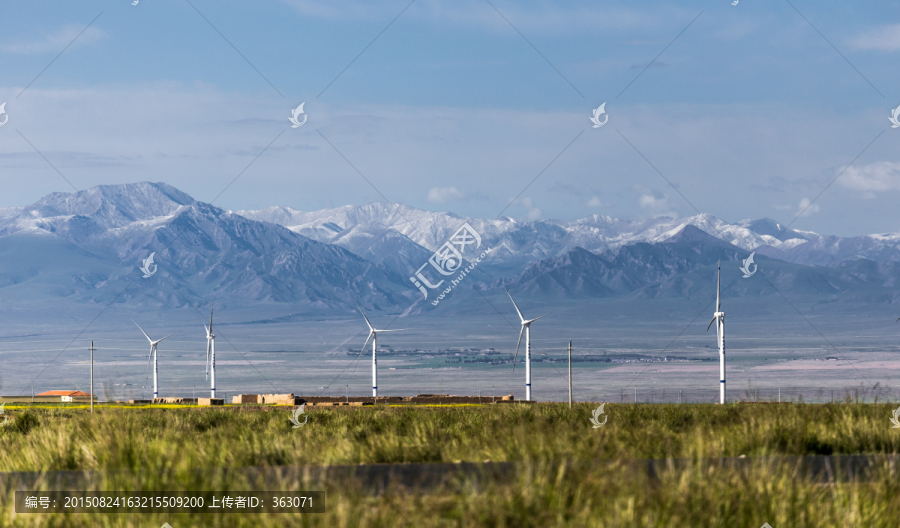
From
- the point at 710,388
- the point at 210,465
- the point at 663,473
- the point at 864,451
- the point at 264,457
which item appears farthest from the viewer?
the point at 710,388

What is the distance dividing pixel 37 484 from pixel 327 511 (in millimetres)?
5192

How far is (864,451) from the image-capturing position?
18.8m

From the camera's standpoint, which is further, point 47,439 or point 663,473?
point 47,439

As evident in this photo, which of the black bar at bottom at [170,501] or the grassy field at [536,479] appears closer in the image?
the grassy field at [536,479]

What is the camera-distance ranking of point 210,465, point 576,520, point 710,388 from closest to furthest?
1. point 576,520
2. point 210,465
3. point 710,388

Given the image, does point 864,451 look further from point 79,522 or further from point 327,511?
point 79,522

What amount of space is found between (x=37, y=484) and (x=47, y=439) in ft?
20.6

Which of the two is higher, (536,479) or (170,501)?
(536,479)

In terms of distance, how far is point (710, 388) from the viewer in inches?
7805

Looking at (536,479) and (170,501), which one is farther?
(170,501)

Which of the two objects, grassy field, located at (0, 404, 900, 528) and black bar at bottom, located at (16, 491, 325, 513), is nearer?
grassy field, located at (0, 404, 900, 528)

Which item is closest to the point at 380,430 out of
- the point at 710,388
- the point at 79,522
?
the point at 79,522

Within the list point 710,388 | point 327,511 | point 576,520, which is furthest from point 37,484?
point 710,388

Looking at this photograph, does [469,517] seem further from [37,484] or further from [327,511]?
[37,484]
